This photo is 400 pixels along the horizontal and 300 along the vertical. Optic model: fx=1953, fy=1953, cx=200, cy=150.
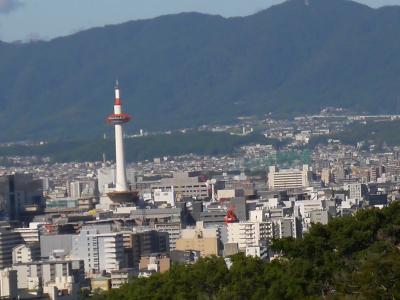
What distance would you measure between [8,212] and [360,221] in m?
61.6

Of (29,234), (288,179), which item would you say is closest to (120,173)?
(288,179)

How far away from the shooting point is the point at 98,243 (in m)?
64.9

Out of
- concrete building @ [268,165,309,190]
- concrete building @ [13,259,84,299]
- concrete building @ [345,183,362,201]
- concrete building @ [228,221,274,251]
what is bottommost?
concrete building @ [13,259,84,299]

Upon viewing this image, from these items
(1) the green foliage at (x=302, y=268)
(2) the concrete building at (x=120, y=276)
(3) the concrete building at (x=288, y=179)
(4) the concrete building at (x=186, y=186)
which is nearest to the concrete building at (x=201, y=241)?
(2) the concrete building at (x=120, y=276)

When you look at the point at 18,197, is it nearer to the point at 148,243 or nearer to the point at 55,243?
the point at 55,243

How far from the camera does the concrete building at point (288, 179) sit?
372ft

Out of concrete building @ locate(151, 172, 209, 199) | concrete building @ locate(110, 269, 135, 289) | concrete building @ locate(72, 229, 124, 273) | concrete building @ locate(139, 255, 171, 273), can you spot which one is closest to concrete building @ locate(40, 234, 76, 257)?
concrete building @ locate(72, 229, 124, 273)

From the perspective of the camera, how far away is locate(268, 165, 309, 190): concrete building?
372 feet

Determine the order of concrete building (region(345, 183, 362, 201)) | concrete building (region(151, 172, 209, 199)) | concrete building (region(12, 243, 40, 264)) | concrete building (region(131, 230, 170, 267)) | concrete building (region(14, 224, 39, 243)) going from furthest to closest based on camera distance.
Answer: concrete building (region(151, 172, 209, 199)) → concrete building (region(345, 183, 362, 201)) → concrete building (region(14, 224, 39, 243)) → concrete building (region(12, 243, 40, 264)) → concrete building (region(131, 230, 170, 267))

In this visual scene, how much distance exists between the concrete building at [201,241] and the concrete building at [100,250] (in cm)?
219

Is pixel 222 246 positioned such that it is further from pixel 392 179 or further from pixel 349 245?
pixel 392 179

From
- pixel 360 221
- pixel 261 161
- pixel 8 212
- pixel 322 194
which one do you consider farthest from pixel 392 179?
pixel 360 221

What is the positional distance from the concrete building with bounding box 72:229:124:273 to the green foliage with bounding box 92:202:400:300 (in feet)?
108

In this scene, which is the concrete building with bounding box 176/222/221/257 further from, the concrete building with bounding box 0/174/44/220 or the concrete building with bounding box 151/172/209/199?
the concrete building with bounding box 151/172/209/199
